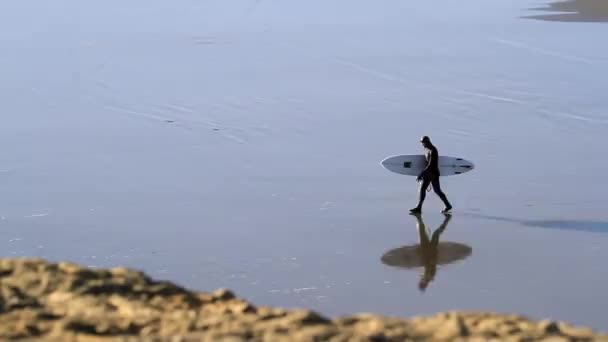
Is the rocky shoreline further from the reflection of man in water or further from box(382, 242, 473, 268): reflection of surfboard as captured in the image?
box(382, 242, 473, 268): reflection of surfboard

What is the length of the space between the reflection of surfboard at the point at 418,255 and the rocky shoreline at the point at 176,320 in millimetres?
5053

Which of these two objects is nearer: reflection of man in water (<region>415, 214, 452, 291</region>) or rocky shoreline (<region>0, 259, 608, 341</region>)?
rocky shoreline (<region>0, 259, 608, 341</region>)

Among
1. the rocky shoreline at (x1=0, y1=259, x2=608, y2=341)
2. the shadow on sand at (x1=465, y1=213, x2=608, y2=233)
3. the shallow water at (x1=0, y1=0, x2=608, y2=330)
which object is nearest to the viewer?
the rocky shoreline at (x1=0, y1=259, x2=608, y2=341)

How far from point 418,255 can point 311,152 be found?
5263 mm

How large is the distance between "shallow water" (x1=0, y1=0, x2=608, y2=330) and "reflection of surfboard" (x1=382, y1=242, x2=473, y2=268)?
200mm

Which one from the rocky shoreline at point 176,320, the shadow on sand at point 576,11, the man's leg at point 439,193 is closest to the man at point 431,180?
the man's leg at point 439,193

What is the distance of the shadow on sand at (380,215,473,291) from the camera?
14.0 m

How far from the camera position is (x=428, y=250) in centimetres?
1468

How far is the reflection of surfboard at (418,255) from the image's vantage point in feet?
46.4

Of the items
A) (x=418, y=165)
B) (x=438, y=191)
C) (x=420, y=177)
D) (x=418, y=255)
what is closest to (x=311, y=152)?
(x=418, y=165)

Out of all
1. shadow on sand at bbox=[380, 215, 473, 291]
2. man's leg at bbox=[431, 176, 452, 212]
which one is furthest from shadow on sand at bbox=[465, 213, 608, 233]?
shadow on sand at bbox=[380, 215, 473, 291]

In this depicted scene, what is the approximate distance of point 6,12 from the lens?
34.9 metres

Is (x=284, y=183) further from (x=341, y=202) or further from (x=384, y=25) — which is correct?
(x=384, y=25)

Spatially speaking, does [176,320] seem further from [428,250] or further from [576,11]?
[576,11]
